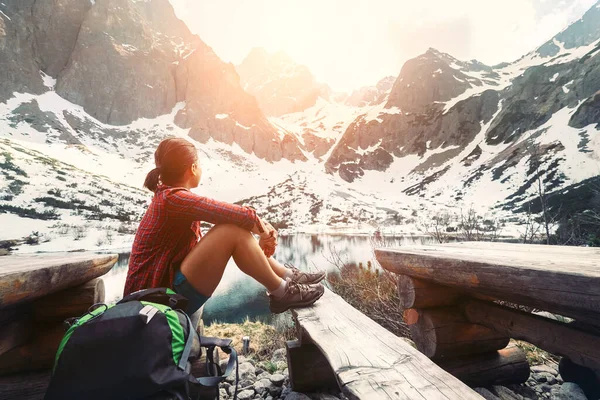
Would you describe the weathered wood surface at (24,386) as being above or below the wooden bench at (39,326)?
below

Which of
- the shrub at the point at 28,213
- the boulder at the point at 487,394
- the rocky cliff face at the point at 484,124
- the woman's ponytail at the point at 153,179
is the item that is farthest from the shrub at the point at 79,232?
the rocky cliff face at the point at 484,124

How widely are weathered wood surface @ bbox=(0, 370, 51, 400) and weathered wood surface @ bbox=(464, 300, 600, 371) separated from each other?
2779mm

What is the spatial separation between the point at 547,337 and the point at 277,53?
18374cm

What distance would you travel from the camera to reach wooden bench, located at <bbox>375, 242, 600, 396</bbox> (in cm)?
95

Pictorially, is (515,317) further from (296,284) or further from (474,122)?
(474,122)

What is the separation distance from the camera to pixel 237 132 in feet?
253

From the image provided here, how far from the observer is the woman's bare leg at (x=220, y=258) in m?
1.68

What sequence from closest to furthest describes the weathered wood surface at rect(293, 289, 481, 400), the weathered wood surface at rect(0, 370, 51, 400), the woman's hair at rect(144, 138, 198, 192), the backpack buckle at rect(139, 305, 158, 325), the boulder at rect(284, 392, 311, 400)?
1. the weathered wood surface at rect(293, 289, 481, 400)
2. the backpack buckle at rect(139, 305, 158, 325)
3. the weathered wood surface at rect(0, 370, 51, 400)
4. the woman's hair at rect(144, 138, 198, 192)
5. the boulder at rect(284, 392, 311, 400)

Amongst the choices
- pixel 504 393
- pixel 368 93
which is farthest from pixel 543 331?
pixel 368 93

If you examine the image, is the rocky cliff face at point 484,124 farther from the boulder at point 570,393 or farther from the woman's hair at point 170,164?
the woman's hair at point 170,164

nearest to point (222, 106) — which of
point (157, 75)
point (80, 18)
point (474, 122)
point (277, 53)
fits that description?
point (157, 75)

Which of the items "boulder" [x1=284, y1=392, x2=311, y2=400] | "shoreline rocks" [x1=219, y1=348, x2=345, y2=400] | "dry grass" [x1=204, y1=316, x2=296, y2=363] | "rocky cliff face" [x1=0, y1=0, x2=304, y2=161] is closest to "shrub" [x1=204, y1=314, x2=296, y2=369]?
"dry grass" [x1=204, y1=316, x2=296, y2=363]

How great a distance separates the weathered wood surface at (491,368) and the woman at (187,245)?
1051 millimetres

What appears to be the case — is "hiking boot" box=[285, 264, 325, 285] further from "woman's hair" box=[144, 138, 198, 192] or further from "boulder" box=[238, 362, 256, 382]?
"boulder" box=[238, 362, 256, 382]
